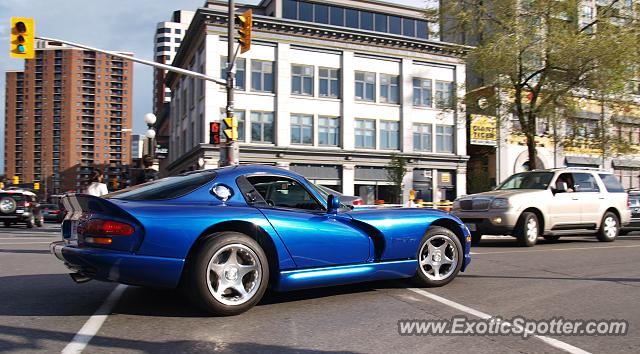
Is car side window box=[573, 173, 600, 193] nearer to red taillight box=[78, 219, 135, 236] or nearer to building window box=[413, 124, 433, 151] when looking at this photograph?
red taillight box=[78, 219, 135, 236]

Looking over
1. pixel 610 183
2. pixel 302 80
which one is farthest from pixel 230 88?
pixel 302 80

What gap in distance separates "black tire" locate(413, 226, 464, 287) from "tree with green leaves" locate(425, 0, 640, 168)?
44.9 ft

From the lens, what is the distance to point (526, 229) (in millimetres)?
11008

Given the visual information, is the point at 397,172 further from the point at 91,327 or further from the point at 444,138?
the point at 91,327

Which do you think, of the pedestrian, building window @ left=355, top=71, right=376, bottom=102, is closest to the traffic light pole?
the pedestrian

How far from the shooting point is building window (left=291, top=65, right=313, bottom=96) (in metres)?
34.6

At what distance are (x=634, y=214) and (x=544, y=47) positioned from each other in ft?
20.4

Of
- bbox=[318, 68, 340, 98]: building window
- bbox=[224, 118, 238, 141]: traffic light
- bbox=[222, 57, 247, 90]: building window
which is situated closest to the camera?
bbox=[224, 118, 238, 141]: traffic light

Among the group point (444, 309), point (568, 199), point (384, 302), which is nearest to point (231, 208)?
point (384, 302)

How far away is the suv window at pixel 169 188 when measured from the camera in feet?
15.7

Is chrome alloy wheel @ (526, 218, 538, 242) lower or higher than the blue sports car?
lower

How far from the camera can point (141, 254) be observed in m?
4.28

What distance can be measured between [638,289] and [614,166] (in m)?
41.7

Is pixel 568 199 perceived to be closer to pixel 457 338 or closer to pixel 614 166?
pixel 457 338
